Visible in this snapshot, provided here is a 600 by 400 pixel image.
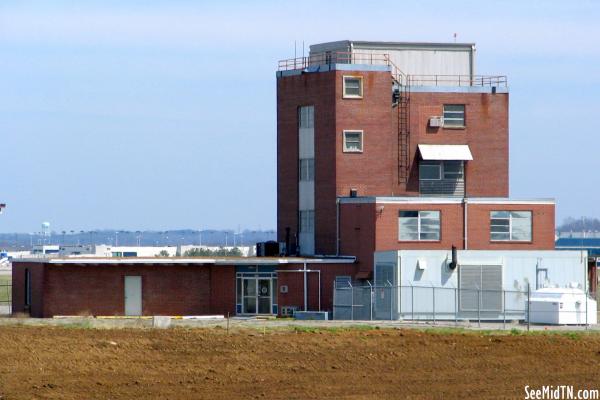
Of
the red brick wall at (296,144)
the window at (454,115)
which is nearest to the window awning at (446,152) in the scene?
the window at (454,115)

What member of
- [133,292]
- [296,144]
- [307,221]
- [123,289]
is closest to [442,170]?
[307,221]

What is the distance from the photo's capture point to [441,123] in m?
78.8

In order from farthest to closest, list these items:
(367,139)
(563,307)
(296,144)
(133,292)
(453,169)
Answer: (453,169)
(296,144)
(367,139)
(133,292)
(563,307)

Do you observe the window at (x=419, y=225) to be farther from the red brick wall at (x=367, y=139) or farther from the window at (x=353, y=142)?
the window at (x=353, y=142)

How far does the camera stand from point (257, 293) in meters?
71.9

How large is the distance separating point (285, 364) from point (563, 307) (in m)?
21.9

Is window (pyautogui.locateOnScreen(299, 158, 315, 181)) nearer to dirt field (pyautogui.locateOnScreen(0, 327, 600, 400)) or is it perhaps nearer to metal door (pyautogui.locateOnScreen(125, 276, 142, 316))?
metal door (pyautogui.locateOnScreen(125, 276, 142, 316))

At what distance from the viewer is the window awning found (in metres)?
77.7

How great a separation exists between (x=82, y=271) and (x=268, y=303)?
9674 mm

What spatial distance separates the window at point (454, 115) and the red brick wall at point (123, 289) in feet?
53.6

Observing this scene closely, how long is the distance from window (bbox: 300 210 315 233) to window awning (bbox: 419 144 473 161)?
7059mm

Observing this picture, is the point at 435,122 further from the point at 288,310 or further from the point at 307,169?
the point at 288,310

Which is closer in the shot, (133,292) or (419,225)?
(133,292)
